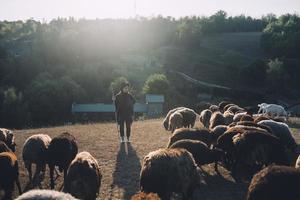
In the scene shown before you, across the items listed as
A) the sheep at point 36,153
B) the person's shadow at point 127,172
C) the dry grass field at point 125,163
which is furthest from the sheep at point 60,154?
the person's shadow at point 127,172

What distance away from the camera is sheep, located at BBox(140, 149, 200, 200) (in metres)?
10.5

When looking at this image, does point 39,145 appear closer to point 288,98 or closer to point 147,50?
point 288,98

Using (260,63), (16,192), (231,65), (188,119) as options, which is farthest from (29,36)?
(16,192)

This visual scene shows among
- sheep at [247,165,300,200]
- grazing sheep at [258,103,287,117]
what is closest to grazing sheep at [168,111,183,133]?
grazing sheep at [258,103,287,117]

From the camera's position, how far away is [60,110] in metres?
56.0

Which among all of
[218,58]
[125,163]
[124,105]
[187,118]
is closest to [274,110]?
[187,118]

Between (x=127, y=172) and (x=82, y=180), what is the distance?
397 cm

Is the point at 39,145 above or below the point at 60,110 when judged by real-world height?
above

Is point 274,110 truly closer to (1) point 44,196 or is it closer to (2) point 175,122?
(2) point 175,122

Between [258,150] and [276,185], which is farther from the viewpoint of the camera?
[258,150]

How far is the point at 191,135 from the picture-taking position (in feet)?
50.2

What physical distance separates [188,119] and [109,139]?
454 centimetres

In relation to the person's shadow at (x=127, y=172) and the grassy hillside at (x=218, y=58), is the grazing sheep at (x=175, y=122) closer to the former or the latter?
the person's shadow at (x=127, y=172)

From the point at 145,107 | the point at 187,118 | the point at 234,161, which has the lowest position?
the point at 145,107
